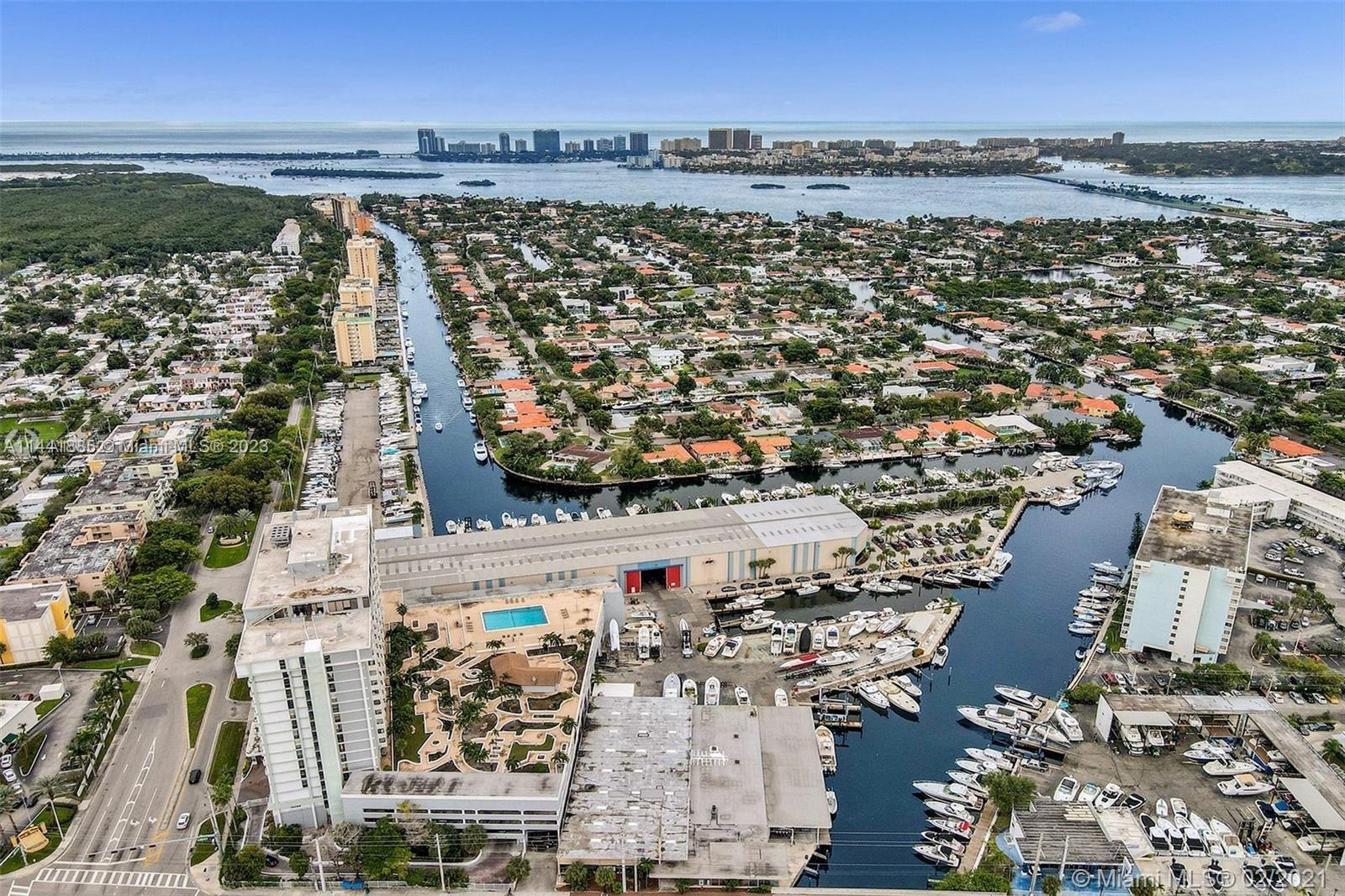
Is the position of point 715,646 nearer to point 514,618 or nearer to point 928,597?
point 514,618

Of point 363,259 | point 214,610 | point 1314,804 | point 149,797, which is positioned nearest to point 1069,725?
point 1314,804

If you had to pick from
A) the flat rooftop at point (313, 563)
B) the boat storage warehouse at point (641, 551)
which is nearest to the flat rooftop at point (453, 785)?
the flat rooftop at point (313, 563)

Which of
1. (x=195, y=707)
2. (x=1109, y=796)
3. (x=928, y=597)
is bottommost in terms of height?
(x=928, y=597)

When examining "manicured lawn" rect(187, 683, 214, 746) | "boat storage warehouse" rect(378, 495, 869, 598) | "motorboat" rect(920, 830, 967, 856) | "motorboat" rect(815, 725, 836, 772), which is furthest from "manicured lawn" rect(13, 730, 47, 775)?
"motorboat" rect(920, 830, 967, 856)

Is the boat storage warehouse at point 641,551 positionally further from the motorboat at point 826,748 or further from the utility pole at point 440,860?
the utility pole at point 440,860

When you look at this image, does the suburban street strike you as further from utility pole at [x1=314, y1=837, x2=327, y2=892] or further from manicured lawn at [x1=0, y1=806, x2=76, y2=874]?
utility pole at [x1=314, y1=837, x2=327, y2=892]

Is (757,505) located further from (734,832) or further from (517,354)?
(517,354)
